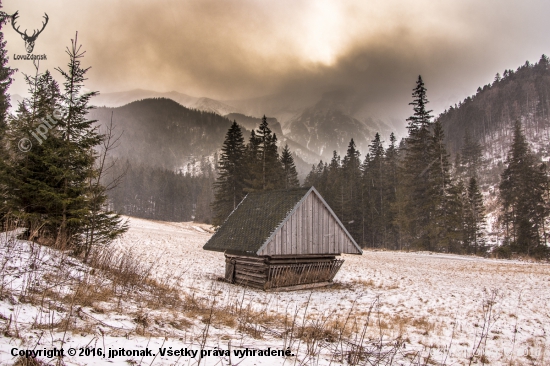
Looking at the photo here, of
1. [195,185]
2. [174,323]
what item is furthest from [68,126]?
[195,185]

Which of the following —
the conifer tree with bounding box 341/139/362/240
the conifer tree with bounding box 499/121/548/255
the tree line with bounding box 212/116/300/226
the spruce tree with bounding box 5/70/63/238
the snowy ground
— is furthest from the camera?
the conifer tree with bounding box 341/139/362/240

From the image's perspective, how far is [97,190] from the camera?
452 inches

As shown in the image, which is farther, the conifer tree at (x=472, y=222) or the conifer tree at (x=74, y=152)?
the conifer tree at (x=472, y=222)

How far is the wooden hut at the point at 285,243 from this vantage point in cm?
1382

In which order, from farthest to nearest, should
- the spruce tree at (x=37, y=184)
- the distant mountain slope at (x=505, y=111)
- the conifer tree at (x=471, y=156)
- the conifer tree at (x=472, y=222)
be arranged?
the distant mountain slope at (x=505, y=111), the conifer tree at (x=471, y=156), the conifer tree at (x=472, y=222), the spruce tree at (x=37, y=184)

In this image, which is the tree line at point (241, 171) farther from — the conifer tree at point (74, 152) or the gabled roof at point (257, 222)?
the conifer tree at point (74, 152)

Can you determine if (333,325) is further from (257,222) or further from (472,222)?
(472,222)

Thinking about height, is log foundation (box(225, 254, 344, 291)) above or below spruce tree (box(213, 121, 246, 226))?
below

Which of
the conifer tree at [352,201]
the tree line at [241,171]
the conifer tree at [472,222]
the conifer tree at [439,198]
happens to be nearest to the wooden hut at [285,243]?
the tree line at [241,171]

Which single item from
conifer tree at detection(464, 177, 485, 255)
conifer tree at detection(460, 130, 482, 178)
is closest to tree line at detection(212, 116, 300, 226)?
conifer tree at detection(464, 177, 485, 255)

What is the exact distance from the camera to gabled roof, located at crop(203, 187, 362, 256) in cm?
1396

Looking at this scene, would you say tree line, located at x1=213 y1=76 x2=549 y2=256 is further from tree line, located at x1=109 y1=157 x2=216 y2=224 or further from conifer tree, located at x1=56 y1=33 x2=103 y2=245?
tree line, located at x1=109 y1=157 x2=216 y2=224

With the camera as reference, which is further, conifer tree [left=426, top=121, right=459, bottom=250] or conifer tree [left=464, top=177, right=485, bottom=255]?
conifer tree [left=464, top=177, right=485, bottom=255]

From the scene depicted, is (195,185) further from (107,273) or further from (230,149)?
(107,273)
